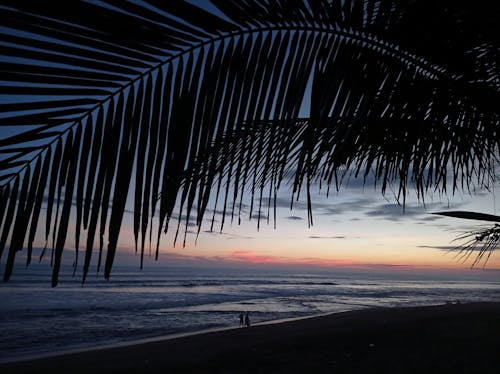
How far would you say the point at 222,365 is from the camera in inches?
341

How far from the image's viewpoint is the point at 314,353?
9172mm

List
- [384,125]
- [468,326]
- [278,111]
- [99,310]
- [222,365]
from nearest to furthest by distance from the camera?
[278,111]
[384,125]
[222,365]
[468,326]
[99,310]

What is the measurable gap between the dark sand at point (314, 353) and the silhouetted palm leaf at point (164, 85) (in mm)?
7529

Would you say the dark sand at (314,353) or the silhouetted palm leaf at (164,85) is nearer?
the silhouetted palm leaf at (164,85)

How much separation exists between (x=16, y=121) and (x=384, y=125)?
3.47ft

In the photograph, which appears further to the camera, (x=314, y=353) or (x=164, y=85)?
(x=314, y=353)

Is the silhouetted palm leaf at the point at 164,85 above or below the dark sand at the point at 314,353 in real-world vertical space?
above

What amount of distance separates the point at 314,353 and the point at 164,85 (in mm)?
9566

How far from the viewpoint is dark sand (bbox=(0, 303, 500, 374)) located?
7752 millimetres

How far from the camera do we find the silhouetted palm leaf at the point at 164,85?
626 mm

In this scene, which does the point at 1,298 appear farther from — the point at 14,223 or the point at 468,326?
the point at 14,223

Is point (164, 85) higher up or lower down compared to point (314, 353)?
higher up

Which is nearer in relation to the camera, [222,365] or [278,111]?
[278,111]

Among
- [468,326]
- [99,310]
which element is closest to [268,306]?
[99,310]
